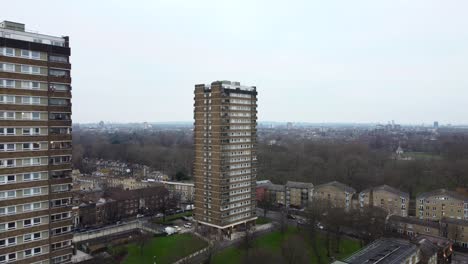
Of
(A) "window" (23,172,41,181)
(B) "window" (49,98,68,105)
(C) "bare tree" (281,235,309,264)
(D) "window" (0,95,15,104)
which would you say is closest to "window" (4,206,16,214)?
(A) "window" (23,172,41,181)

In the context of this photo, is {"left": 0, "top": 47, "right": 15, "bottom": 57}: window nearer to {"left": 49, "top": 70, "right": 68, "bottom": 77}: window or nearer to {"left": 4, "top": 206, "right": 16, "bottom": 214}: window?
{"left": 49, "top": 70, "right": 68, "bottom": 77}: window

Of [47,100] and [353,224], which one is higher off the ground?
[47,100]

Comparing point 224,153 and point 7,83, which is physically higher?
point 7,83

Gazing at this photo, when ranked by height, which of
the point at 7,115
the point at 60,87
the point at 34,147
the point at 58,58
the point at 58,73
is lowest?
the point at 34,147

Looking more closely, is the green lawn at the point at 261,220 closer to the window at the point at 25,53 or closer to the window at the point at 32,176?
the window at the point at 32,176

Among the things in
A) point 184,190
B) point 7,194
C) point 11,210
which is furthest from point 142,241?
point 184,190

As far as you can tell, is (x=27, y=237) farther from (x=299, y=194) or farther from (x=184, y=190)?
(x=184, y=190)

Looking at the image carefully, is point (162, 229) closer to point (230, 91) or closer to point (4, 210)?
point (230, 91)

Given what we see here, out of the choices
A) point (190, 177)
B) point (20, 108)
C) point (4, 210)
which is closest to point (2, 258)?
point (4, 210)
